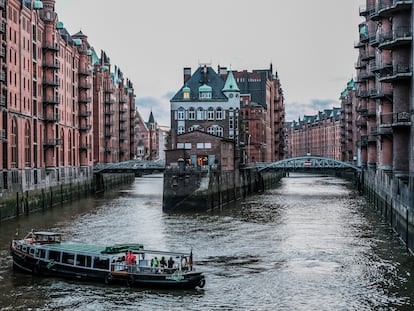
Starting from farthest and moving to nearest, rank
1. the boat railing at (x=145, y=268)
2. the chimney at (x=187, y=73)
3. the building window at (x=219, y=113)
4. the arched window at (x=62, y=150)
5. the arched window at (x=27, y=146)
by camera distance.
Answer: the chimney at (x=187, y=73) → the building window at (x=219, y=113) → the arched window at (x=62, y=150) → the arched window at (x=27, y=146) → the boat railing at (x=145, y=268)

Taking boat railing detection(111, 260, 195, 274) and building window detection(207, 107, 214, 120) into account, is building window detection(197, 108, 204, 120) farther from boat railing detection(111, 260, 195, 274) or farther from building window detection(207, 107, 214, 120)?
boat railing detection(111, 260, 195, 274)

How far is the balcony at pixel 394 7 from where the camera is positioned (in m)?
43.9

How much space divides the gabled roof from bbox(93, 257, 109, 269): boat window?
216ft

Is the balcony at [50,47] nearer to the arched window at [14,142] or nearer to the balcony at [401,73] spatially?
the arched window at [14,142]

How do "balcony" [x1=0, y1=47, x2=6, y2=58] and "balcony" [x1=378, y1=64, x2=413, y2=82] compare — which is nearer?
"balcony" [x1=378, y1=64, x2=413, y2=82]

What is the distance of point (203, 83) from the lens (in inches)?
3930

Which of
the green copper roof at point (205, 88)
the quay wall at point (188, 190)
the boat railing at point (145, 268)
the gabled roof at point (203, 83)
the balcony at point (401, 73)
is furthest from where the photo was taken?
the gabled roof at point (203, 83)

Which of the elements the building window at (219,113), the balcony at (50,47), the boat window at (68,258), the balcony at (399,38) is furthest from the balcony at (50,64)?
the boat window at (68,258)

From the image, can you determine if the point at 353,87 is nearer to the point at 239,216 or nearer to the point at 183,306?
the point at 239,216

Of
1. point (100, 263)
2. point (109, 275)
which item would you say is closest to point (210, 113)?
point (100, 263)

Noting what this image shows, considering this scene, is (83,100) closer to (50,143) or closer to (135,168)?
(135,168)

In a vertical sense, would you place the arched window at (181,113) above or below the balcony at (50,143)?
above

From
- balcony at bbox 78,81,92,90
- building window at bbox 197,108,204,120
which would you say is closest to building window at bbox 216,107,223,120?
building window at bbox 197,108,204,120

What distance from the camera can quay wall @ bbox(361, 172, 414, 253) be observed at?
39.2m
